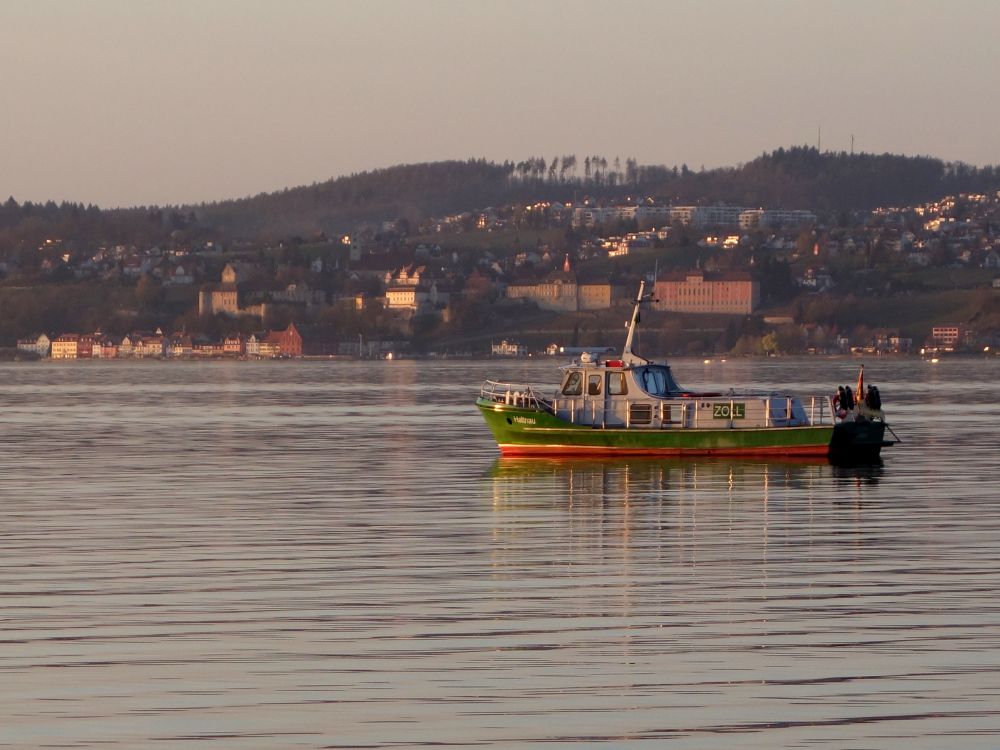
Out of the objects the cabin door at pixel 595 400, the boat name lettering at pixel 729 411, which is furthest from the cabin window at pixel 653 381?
the boat name lettering at pixel 729 411

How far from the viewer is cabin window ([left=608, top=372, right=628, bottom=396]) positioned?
6078cm

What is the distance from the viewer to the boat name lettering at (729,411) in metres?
60.4

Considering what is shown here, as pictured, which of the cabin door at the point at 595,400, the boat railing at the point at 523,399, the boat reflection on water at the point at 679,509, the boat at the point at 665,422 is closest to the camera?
the boat reflection on water at the point at 679,509

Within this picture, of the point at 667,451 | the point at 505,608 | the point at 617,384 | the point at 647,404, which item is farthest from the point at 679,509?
the point at 505,608

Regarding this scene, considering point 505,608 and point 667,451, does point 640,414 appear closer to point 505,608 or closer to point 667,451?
point 667,451

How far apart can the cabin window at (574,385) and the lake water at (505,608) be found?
3496 mm

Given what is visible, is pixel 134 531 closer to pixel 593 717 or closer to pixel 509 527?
pixel 509 527

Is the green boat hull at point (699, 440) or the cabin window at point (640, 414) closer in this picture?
the green boat hull at point (699, 440)

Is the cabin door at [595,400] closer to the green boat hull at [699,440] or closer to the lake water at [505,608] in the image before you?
the green boat hull at [699,440]

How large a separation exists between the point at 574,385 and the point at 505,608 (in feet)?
113

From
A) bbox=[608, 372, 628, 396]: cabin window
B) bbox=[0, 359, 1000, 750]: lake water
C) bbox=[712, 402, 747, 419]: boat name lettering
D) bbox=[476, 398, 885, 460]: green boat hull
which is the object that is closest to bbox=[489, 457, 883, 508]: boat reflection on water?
bbox=[0, 359, 1000, 750]: lake water

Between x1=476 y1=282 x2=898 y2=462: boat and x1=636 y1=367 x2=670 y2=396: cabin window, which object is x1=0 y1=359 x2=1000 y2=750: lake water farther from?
x1=636 y1=367 x2=670 y2=396: cabin window

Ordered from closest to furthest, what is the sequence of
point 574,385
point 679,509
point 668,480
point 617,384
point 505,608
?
point 505,608 → point 679,509 → point 668,480 → point 617,384 → point 574,385

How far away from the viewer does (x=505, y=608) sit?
27328 millimetres
